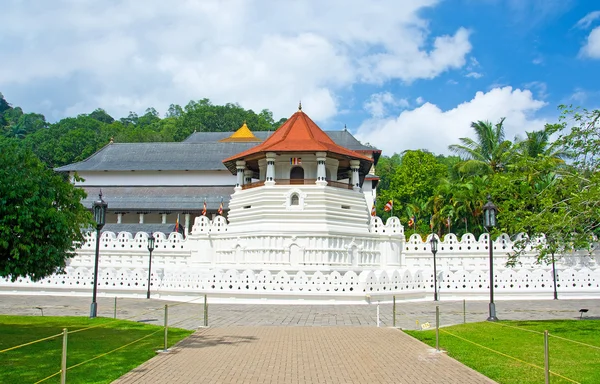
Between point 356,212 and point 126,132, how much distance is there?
61930mm

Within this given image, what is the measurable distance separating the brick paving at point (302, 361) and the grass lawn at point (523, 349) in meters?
0.40

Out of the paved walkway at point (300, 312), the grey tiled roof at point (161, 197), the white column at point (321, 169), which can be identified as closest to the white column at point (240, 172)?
the white column at point (321, 169)

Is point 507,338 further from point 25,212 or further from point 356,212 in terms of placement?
point 356,212

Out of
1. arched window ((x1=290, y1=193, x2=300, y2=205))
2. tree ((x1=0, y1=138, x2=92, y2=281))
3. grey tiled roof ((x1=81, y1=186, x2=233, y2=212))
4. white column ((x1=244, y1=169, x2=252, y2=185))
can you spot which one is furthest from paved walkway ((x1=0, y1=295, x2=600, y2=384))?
grey tiled roof ((x1=81, y1=186, x2=233, y2=212))

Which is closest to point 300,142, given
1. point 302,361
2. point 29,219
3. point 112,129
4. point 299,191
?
point 299,191

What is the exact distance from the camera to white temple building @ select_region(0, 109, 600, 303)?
21750 millimetres

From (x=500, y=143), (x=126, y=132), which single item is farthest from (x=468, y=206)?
(x=126, y=132)

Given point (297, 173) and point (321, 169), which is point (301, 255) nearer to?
point (321, 169)

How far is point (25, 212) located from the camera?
10852 millimetres

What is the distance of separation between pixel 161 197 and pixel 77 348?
35512 mm

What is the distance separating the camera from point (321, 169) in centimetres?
3047

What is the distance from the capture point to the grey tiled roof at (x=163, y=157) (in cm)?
4928

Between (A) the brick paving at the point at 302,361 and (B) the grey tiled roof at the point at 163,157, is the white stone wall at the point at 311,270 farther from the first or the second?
(B) the grey tiled roof at the point at 163,157

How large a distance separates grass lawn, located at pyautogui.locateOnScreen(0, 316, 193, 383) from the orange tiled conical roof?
1724 cm
